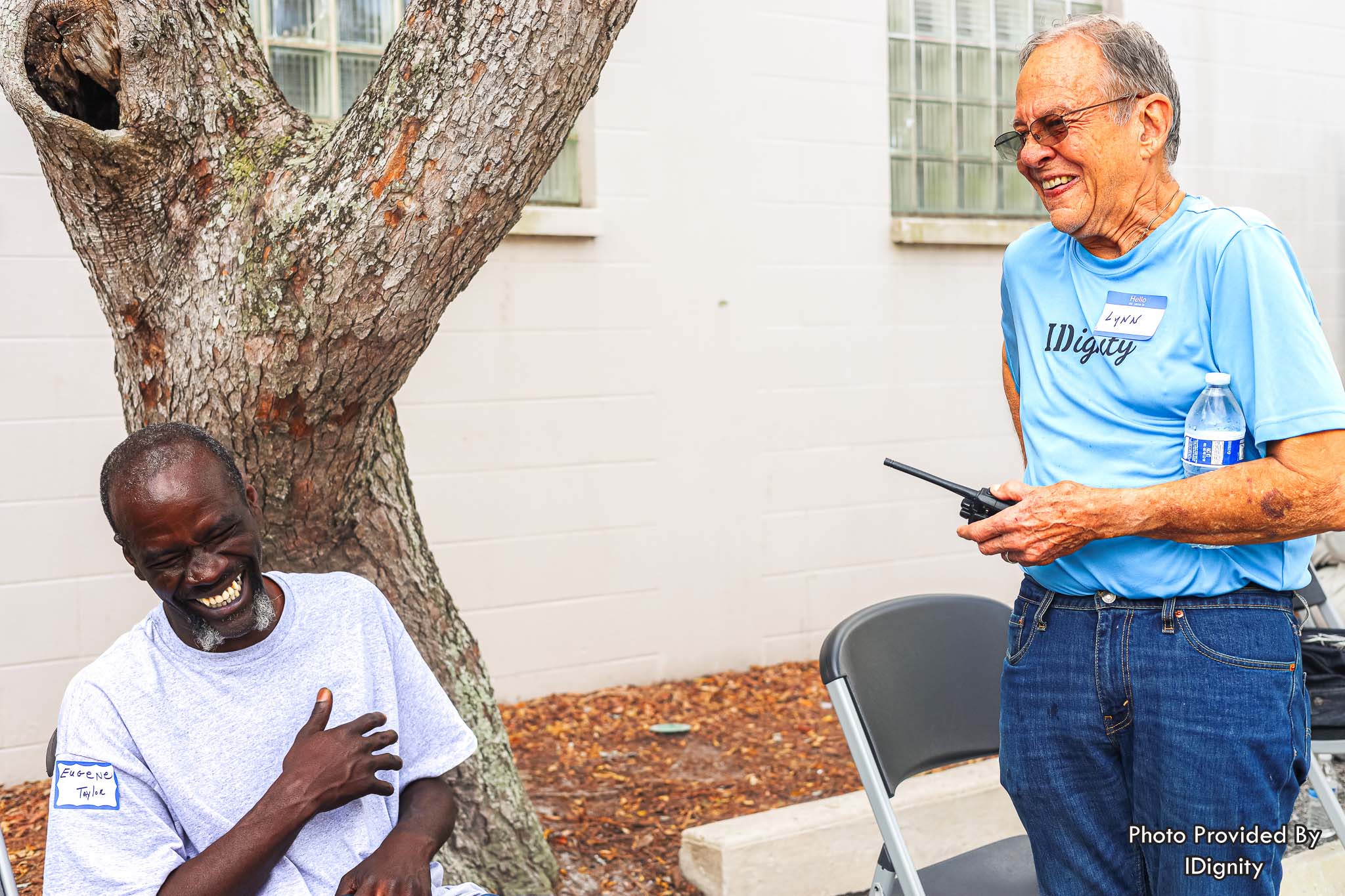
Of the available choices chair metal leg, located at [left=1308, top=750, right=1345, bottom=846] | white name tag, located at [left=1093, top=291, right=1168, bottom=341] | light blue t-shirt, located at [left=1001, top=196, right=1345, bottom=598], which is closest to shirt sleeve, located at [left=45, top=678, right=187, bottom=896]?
light blue t-shirt, located at [left=1001, top=196, right=1345, bottom=598]

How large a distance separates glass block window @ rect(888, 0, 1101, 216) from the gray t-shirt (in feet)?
14.9

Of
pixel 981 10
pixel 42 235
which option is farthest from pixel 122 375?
pixel 981 10

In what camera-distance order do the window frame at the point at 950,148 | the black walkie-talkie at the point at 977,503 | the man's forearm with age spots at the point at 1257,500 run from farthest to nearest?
1. the window frame at the point at 950,148
2. the black walkie-talkie at the point at 977,503
3. the man's forearm with age spots at the point at 1257,500

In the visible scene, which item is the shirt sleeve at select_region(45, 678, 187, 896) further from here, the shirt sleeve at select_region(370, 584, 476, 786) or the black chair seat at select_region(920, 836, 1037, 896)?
the black chair seat at select_region(920, 836, 1037, 896)

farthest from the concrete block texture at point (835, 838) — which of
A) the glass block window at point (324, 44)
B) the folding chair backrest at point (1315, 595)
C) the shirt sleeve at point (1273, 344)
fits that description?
the glass block window at point (324, 44)

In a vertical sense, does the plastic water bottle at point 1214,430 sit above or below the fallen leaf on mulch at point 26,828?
above

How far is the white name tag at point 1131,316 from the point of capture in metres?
Result: 1.90

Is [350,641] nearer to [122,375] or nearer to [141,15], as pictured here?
[122,375]

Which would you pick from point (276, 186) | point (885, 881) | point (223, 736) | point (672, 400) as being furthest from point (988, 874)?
point (672, 400)

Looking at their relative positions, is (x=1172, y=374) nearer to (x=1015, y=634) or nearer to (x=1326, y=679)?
(x=1015, y=634)

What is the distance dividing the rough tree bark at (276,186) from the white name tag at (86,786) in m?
0.89

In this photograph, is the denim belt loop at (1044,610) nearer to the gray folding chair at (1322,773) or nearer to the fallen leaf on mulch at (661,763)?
the gray folding chair at (1322,773)

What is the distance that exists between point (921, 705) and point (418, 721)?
3.55 feet

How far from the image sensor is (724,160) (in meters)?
5.62
